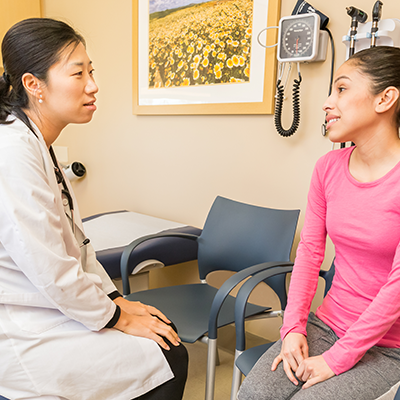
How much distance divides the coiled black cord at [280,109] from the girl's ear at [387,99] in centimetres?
70

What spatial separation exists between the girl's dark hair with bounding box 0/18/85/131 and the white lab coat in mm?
117

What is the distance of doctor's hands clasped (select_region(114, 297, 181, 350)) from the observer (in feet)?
3.84

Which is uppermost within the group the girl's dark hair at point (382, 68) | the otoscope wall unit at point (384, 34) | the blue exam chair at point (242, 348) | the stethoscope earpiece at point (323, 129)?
the otoscope wall unit at point (384, 34)

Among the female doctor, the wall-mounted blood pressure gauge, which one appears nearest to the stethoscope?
the female doctor

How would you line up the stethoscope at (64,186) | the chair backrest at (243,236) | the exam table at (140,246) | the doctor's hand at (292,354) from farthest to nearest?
1. the exam table at (140,246)
2. the chair backrest at (243,236)
3. the stethoscope at (64,186)
4. the doctor's hand at (292,354)

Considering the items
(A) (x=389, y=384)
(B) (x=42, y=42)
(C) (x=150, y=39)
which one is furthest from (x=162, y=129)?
(A) (x=389, y=384)

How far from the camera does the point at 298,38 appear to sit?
1.71 metres

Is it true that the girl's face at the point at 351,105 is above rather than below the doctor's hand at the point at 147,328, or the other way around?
above

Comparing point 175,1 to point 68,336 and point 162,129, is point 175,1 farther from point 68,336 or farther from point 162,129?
point 68,336

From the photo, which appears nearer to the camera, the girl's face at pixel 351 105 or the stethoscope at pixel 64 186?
the girl's face at pixel 351 105

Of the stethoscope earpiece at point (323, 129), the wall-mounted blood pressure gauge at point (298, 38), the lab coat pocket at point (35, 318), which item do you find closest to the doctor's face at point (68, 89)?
the lab coat pocket at point (35, 318)

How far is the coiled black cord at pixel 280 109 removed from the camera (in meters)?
1.79

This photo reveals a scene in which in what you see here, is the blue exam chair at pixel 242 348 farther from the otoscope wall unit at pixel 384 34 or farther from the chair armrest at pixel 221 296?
the otoscope wall unit at pixel 384 34

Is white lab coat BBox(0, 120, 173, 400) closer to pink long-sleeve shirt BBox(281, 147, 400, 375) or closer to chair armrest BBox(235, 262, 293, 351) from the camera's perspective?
chair armrest BBox(235, 262, 293, 351)
